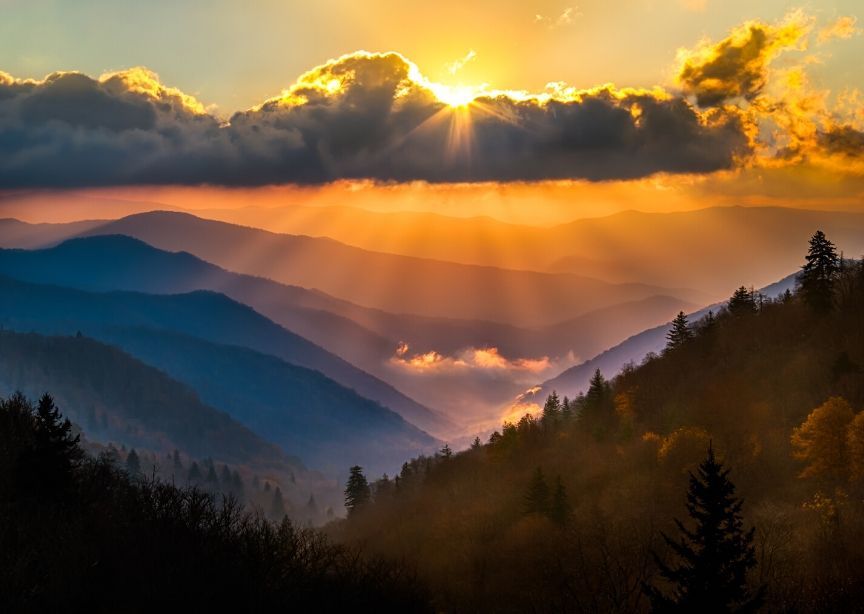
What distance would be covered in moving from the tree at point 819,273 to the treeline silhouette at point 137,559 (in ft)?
331

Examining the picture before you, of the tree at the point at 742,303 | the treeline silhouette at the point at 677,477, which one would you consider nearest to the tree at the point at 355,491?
the treeline silhouette at the point at 677,477

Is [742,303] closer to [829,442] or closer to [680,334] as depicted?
[680,334]

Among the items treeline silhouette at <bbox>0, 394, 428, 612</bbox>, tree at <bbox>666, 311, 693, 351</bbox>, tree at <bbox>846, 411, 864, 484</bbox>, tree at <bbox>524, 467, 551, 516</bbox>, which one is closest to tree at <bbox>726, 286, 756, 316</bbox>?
tree at <bbox>666, 311, 693, 351</bbox>

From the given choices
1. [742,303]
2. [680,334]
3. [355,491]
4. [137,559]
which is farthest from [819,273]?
[137,559]

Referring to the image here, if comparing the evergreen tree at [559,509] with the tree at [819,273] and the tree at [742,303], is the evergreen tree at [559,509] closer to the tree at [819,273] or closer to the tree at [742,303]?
the tree at [819,273]

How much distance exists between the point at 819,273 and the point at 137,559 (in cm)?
12622

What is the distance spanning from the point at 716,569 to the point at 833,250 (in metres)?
116

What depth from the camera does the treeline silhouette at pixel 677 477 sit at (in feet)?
287

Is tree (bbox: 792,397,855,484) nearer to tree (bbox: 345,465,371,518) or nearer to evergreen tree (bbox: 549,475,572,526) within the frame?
evergreen tree (bbox: 549,475,572,526)

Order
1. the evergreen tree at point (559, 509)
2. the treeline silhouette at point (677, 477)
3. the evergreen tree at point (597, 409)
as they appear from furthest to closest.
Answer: the evergreen tree at point (597, 409) → the evergreen tree at point (559, 509) → the treeline silhouette at point (677, 477)

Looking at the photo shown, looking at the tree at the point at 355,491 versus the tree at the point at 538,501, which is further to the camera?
the tree at the point at 355,491

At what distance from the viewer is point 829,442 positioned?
115 meters

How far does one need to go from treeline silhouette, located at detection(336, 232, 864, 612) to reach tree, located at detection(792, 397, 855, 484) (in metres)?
0.19

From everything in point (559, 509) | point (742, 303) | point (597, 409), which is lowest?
point (559, 509)
